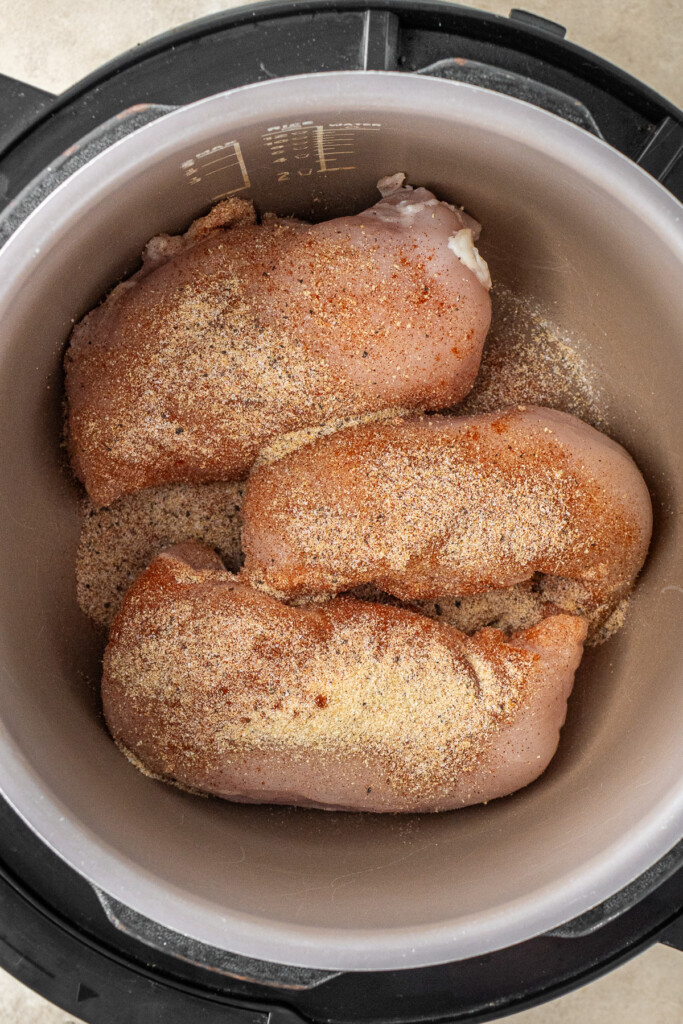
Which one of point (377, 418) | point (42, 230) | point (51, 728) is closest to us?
point (42, 230)

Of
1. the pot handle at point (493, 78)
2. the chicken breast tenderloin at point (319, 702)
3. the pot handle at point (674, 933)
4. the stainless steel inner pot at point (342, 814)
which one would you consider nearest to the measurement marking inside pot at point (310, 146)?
the stainless steel inner pot at point (342, 814)

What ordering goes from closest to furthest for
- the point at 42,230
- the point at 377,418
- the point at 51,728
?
the point at 42,230 < the point at 51,728 < the point at 377,418

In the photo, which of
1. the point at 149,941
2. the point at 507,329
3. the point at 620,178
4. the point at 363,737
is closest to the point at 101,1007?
the point at 149,941

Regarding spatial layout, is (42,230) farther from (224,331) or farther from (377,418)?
(377,418)

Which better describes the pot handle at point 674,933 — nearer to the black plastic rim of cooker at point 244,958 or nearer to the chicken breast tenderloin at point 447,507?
the black plastic rim of cooker at point 244,958

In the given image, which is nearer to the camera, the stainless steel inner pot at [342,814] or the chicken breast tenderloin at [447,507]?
the stainless steel inner pot at [342,814]

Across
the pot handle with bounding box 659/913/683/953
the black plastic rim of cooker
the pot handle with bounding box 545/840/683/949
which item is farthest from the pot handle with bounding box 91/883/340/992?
the pot handle with bounding box 659/913/683/953

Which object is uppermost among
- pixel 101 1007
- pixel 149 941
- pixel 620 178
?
pixel 620 178
